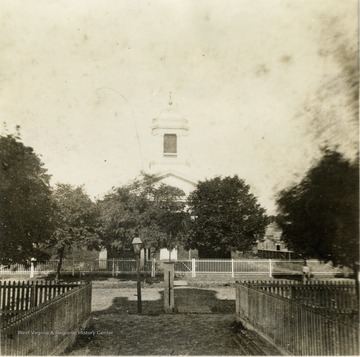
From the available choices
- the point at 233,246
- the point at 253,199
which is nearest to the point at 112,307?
the point at 233,246

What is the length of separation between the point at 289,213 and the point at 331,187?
0.87m

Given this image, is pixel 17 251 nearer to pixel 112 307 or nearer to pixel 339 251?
pixel 112 307

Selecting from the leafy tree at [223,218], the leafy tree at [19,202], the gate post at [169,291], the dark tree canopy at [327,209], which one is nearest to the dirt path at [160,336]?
the gate post at [169,291]

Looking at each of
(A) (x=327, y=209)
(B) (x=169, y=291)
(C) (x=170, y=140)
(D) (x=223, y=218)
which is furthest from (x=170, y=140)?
(A) (x=327, y=209)

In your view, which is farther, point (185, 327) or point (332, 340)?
point (185, 327)

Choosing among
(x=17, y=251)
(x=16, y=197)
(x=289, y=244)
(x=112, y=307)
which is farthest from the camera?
(x=112, y=307)

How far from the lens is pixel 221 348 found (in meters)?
8.13

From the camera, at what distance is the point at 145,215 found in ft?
62.4

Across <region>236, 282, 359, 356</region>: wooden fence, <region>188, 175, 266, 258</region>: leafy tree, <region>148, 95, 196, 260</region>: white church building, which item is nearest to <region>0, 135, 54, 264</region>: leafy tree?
<region>236, 282, 359, 356</region>: wooden fence

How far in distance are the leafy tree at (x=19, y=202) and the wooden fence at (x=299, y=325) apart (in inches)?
217

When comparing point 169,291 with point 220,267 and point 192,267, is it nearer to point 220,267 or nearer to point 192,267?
point 192,267

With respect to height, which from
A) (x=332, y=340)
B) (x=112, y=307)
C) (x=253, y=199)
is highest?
(x=253, y=199)

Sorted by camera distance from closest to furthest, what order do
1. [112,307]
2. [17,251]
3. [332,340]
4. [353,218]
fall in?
1. [353,218]
2. [332,340]
3. [17,251]
4. [112,307]

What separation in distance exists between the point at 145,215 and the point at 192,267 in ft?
20.0
